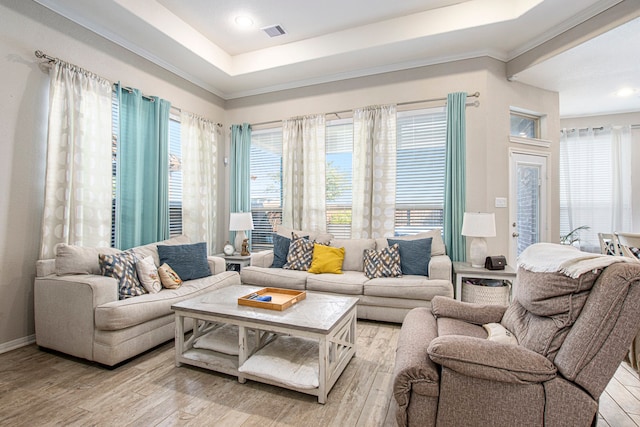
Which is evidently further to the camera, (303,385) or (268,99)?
(268,99)

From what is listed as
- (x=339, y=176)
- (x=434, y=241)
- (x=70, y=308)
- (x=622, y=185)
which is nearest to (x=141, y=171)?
(x=70, y=308)

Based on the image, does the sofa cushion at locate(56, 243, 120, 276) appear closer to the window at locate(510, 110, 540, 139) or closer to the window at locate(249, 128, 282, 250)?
the window at locate(249, 128, 282, 250)

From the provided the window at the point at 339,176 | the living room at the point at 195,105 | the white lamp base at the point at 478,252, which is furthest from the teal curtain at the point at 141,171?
the white lamp base at the point at 478,252

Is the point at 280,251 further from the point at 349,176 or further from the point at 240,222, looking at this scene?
the point at 349,176

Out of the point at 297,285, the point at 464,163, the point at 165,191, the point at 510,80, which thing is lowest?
the point at 297,285

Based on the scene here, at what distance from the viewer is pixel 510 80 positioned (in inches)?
156

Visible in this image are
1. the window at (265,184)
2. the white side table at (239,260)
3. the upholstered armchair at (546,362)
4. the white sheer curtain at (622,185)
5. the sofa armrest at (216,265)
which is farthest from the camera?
the white sheer curtain at (622,185)

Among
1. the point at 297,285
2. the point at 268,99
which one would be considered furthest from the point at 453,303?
the point at 268,99

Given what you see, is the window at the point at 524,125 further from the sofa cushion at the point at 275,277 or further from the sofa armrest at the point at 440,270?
the sofa cushion at the point at 275,277

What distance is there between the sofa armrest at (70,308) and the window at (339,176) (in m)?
2.77

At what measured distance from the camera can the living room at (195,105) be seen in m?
2.63

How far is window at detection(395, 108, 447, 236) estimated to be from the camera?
398cm

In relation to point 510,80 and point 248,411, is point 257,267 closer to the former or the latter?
point 248,411

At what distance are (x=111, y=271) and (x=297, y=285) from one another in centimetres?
178
